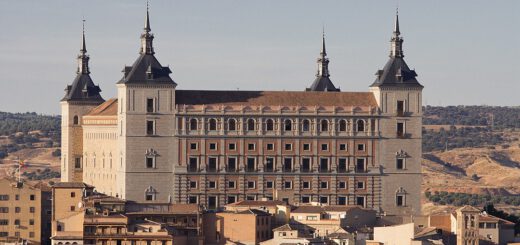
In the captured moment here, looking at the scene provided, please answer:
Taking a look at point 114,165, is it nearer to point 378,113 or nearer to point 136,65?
point 136,65

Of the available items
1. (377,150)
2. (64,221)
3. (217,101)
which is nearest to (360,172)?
(377,150)

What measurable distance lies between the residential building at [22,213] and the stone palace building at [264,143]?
343 inches

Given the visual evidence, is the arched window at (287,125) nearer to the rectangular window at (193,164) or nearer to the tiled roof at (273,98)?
the tiled roof at (273,98)

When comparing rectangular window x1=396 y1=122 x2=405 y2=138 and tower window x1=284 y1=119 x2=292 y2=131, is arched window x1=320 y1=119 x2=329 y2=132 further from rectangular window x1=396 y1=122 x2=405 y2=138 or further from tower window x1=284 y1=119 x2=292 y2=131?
rectangular window x1=396 y1=122 x2=405 y2=138

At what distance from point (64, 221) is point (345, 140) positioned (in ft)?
101

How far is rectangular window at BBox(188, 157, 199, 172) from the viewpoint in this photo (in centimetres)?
18188

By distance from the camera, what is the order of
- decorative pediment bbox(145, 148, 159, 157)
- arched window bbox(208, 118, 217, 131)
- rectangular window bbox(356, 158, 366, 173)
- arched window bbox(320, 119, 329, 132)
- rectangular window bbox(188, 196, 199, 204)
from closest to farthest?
decorative pediment bbox(145, 148, 159, 157) < rectangular window bbox(188, 196, 199, 204) < arched window bbox(208, 118, 217, 131) < arched window bbox(320, 119, 329, 132) < rectangular window bbox(356, 158, 366, 173)

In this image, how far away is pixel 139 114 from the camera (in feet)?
593

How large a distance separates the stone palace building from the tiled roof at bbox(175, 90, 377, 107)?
0.30ft

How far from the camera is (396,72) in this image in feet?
614

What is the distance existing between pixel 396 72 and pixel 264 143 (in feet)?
46.9

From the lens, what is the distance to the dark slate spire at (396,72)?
186 metres

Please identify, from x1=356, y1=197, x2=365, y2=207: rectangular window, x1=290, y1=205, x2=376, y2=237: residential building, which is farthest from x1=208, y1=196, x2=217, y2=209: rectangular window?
x1=356, y1=197, x2=365, y2=207: rectangular window

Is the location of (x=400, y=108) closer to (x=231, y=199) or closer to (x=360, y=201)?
(x=360, y=201)
